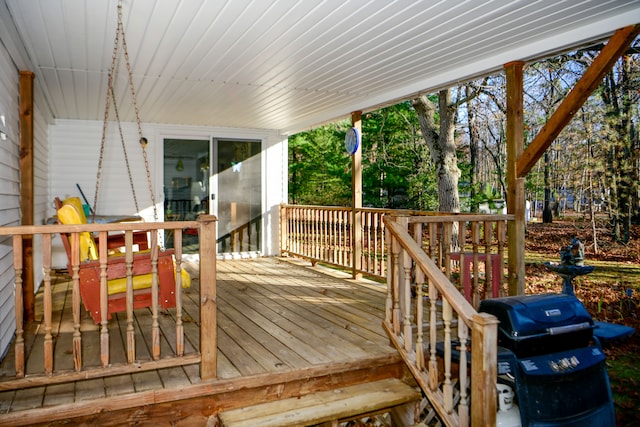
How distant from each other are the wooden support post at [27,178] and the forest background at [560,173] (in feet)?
15.0

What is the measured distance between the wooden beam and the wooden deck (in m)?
1.87

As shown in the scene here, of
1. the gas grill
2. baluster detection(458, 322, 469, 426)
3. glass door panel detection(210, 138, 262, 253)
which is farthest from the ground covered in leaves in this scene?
glass door panel detection(210, 138, 262, 253)

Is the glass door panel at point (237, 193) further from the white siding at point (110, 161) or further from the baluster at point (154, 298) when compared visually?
the baluster at point (154, 298)

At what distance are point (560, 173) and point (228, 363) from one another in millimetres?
7458

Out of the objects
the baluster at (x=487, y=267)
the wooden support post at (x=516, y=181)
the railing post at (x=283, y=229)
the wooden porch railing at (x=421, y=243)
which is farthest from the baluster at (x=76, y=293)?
the railing post at (x=283, y=229)

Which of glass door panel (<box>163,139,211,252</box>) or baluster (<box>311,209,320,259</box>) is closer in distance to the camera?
baluster (<box>311,209,320,259</box>)

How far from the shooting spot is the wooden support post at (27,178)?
12.5 ft

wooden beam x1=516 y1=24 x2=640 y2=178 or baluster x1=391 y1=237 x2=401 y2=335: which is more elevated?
wooden beam x1=516 y1=24 x2=640 y2=178

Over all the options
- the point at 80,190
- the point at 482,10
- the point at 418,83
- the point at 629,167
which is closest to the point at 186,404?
the point at 482,10

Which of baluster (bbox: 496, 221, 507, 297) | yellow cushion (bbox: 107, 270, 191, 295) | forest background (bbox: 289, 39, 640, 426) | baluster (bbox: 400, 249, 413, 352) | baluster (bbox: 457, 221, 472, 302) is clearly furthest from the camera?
forest background (bbox: 289, 39, 640, 426)

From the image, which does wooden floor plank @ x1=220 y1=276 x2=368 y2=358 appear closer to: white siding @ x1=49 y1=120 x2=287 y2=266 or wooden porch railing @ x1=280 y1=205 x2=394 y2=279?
wooden porch railing @ x1=280 y1=205 x2=394 y2=279

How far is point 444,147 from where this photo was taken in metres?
9.20

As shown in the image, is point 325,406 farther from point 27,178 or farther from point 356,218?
point 356,218

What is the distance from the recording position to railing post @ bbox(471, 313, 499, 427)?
2125mm
